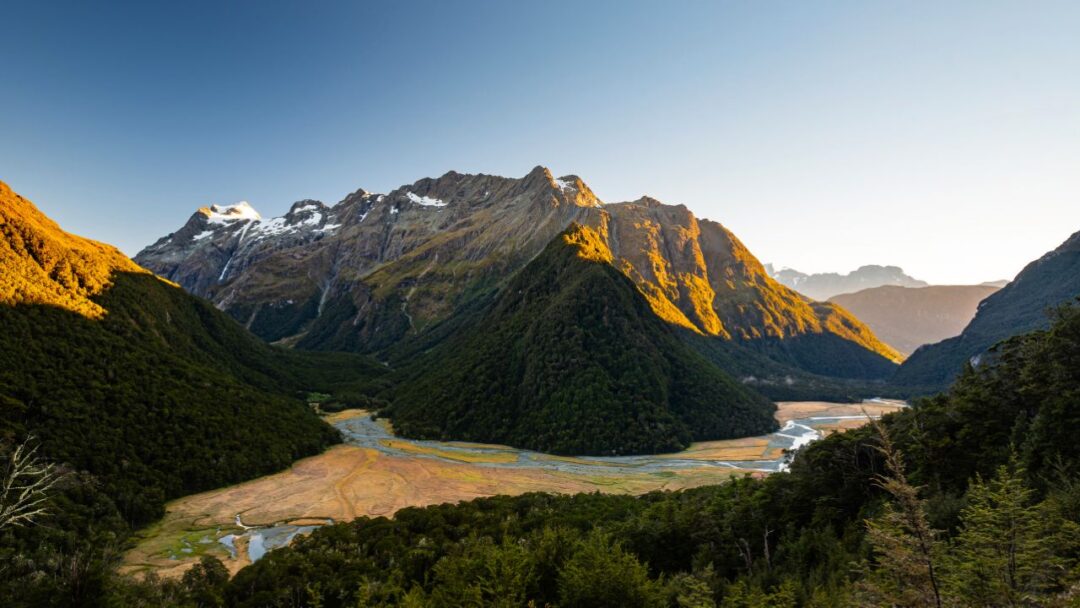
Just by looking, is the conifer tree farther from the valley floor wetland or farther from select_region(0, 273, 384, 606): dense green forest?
the valley floor wetland

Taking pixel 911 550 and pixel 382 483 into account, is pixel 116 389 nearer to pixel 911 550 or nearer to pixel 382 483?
pixel 382 483

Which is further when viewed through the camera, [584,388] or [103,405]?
[584,388]

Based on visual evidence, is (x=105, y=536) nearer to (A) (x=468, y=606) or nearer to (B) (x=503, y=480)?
(B) (x=503, y=480)

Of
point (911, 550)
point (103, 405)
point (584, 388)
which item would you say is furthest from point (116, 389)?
point (911, 550)

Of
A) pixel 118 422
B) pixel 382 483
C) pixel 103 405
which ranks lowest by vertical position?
pixel 382 483

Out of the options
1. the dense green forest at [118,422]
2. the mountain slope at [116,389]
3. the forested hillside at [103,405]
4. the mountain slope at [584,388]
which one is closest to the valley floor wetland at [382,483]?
the dense green forest at [118,422]

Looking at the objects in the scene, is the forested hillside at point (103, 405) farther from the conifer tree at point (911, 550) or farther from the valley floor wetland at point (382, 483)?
the conifer tree at point (911, 550)

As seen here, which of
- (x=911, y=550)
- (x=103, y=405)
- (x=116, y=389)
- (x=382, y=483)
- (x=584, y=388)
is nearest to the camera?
(x=911, y=550)
